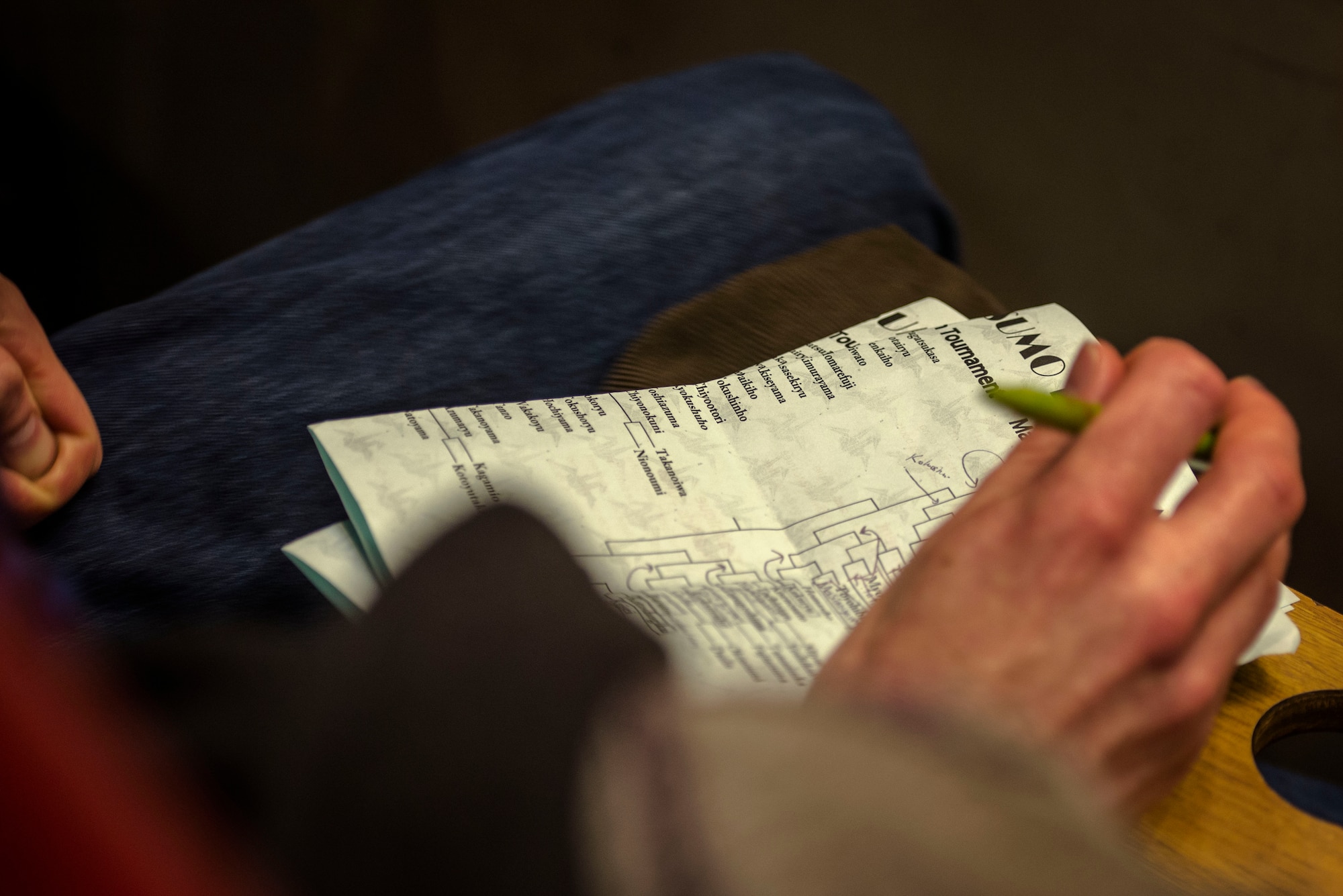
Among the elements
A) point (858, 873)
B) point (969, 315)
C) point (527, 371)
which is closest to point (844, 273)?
point (969, 315)

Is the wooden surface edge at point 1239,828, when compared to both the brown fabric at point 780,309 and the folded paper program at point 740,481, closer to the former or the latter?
the folded paper program at point 740,481

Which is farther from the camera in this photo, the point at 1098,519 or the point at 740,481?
the point at 740,481

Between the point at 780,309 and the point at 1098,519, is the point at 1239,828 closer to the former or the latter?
the point at 1098,519

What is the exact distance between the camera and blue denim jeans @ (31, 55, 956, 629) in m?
0.42

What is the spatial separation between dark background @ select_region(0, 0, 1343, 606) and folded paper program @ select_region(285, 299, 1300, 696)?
3.04ft

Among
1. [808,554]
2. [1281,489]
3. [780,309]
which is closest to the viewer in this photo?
[1281,489]

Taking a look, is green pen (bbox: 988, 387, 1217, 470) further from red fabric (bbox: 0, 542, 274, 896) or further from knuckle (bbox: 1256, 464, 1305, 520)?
red fabric (bbox: 0, 542, 274, 896)

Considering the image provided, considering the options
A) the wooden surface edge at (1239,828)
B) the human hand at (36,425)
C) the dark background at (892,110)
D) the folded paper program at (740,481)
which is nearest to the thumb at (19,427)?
the human hand at (36,425)

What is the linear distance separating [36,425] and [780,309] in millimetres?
364

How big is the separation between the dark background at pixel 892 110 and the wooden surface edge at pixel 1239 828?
0.94 m

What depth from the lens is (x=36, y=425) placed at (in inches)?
15.4

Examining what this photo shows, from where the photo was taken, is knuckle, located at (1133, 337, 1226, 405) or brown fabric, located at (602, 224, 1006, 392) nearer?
knuckle, located at (1133, 337, 1226, 405)

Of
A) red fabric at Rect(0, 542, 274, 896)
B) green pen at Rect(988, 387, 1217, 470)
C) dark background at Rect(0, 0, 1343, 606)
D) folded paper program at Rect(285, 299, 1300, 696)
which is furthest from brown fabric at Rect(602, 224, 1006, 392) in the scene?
dark background at Rect(0, 0, 1343, 606)

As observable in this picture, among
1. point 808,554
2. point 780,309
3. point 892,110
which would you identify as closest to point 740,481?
point 808,554
